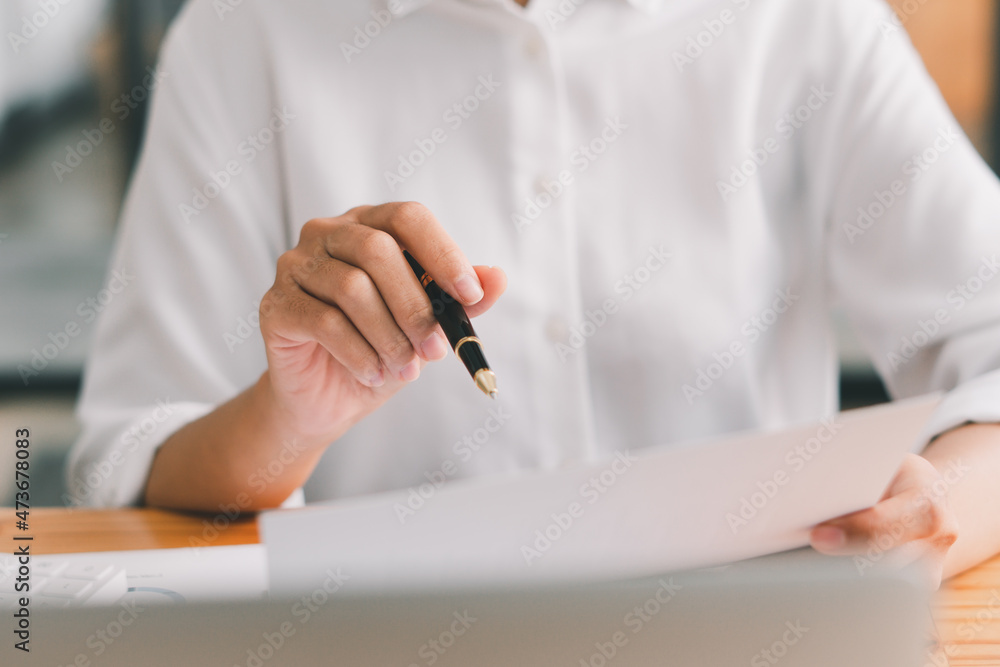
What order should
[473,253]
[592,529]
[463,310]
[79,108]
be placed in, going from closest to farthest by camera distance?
[592,529] → [463,310] → [473,253] → [79,108]

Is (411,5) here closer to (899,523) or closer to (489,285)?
(489,285)

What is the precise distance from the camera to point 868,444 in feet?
1.47

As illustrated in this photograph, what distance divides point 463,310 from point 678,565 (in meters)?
0.21

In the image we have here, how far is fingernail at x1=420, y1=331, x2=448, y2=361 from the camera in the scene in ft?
1.83

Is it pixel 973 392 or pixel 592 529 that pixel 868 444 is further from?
pixel 973 392

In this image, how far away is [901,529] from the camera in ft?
1.71

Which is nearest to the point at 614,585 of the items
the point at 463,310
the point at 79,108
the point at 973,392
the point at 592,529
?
the point at 592,529
